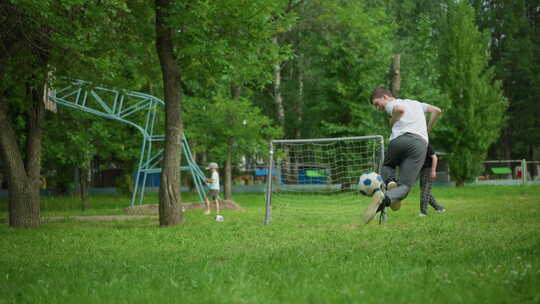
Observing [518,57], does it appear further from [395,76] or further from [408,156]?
[408,156]

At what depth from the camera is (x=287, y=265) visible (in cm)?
612

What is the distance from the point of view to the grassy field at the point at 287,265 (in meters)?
4.61

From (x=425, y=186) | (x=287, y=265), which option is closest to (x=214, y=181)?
(x=425, y=186)

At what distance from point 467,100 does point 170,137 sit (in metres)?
24.5

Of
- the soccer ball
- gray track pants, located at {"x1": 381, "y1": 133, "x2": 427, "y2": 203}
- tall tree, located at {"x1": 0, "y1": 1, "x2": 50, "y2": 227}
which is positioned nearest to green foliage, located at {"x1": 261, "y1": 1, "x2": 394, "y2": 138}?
tall tree, located at {"x1": 0, "y1": 1, "x2": 50, "y2": 227}

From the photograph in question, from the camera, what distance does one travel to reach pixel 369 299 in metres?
4.33

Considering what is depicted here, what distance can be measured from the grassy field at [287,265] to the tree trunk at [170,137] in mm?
1886

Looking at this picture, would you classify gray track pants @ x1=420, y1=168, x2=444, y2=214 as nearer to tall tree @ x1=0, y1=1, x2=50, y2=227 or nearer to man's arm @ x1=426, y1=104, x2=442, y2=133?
man's arm @ x1=426, y1=104, x2=442, y2=133

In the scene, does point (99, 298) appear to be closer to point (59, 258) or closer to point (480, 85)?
point (59, 258)

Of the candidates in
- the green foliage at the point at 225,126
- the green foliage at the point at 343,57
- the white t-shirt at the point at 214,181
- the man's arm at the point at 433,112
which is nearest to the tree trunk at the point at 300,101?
the green foliage at the point at 343,57

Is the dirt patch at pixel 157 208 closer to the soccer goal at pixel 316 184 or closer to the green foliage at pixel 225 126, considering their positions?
the soccer goal at pixel 316 184

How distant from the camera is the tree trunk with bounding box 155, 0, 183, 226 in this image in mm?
12828

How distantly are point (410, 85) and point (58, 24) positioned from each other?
73.1 feet

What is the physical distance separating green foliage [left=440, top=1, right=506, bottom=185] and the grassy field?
78.9 feet
